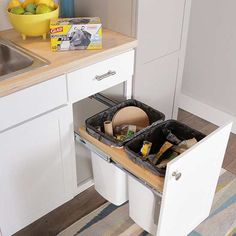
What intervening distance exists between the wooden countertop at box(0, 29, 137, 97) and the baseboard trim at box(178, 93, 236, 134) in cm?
113

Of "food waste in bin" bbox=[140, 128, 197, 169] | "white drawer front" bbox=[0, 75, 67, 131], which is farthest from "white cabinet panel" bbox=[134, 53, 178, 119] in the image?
"white drawer front" bbox=[0, 75, 67, 131]

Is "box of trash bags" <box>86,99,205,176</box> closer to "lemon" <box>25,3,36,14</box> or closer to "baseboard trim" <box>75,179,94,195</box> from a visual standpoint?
"baseboard trim" <box>75,179,94,195</box>

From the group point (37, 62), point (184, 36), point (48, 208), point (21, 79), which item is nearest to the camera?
point (21, 79)

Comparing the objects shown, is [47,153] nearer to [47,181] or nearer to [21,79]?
[47,181]

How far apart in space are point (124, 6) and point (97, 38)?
8.6 inches

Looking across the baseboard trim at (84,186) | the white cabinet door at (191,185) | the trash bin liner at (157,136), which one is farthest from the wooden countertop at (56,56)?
the baseboard trim at (84,186)

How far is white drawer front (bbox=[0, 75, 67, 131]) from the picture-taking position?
1.40 meters

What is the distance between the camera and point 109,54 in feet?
5.44

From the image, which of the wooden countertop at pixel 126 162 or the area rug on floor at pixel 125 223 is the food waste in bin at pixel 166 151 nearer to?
the wooden countertop at pixel 126 162

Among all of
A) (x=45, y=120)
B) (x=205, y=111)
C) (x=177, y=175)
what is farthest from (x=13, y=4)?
(x=205, y=111)

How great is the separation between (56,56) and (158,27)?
0.54 meters

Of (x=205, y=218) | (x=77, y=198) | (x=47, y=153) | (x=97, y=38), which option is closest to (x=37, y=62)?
(x=97, y=38)

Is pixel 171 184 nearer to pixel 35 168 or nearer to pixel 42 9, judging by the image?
pixel 35 168

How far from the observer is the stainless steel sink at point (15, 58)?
156 cm
